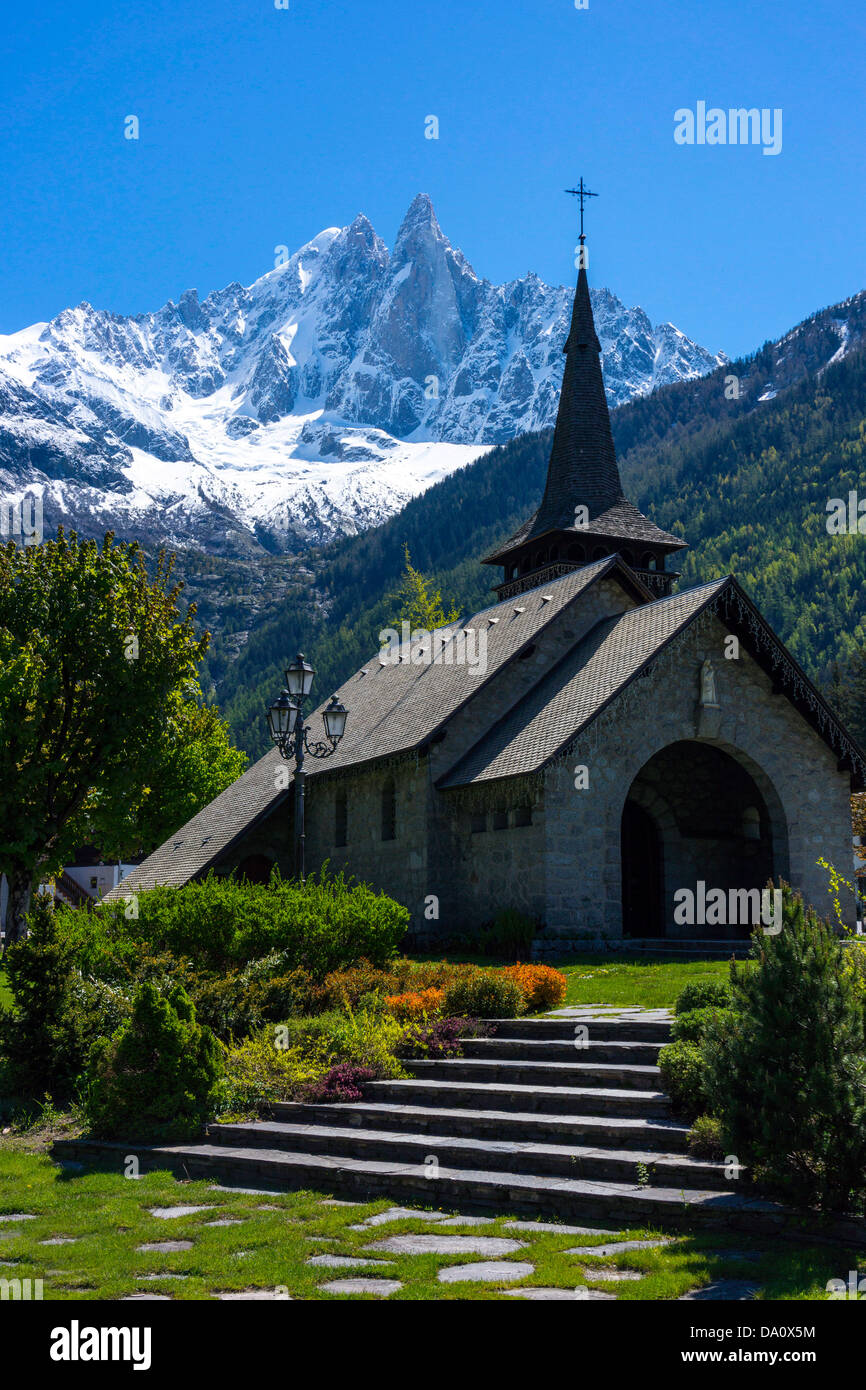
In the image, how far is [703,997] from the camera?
454 inches

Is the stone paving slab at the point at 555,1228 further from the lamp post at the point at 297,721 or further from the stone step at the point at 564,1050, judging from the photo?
the lamp post at the point at 297,721

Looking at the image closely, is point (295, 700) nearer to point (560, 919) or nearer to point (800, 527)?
point (560, 919)

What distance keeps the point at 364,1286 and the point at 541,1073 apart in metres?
5.09

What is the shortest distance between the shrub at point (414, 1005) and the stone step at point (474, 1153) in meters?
2.52

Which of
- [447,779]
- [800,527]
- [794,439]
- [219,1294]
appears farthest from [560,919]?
[794,439]

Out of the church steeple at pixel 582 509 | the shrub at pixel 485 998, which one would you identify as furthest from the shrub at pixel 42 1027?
the church steeple at pixel 582 509

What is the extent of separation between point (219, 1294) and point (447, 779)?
19.8 metres

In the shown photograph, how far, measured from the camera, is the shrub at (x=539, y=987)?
47.6 ft

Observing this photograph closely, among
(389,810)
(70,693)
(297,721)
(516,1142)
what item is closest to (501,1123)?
(516,1142)

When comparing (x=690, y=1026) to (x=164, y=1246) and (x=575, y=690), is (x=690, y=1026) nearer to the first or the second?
(x=164, y=1246)

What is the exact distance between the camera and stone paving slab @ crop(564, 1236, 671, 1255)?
7.47 metres

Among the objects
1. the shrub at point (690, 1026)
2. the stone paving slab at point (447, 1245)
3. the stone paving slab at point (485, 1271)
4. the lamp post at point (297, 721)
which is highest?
the lamp post at point (297, 721)

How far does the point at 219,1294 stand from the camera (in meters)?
6.73
